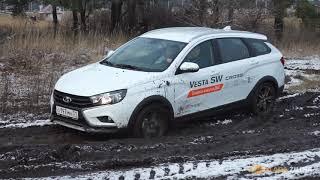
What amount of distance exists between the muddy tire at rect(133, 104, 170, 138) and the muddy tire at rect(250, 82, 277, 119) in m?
2.19

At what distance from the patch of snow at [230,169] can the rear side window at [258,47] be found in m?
3.21

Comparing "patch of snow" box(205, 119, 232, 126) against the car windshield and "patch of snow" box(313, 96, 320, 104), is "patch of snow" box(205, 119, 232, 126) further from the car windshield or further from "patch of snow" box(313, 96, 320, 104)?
"patch of snow" box(313, 96, 320, 104)

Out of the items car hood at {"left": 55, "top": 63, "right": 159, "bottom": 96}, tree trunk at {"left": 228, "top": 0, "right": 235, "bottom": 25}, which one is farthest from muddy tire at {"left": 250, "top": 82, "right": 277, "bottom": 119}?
tree trunk at {"left": 228, "top": 0, "right": 235, "bottom": 25}

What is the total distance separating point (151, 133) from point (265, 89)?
2.95 metres

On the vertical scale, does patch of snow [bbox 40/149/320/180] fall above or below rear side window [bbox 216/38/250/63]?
below

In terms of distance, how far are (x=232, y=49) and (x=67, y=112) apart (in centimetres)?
316

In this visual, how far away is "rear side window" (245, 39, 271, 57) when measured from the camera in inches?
384

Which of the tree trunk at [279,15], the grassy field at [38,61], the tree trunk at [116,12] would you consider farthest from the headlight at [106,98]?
the tree trunk at [116,12]

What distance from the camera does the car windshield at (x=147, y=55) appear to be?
328 inches

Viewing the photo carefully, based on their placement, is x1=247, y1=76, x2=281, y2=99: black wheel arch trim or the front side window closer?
the front side window

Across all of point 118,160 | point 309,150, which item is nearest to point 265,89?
point 309,150

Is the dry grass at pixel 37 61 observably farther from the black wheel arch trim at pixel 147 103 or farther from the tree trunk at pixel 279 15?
the tree trunk at pixel 279 15

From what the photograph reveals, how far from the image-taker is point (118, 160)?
6.64m

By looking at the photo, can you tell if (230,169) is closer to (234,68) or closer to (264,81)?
(234,68)
